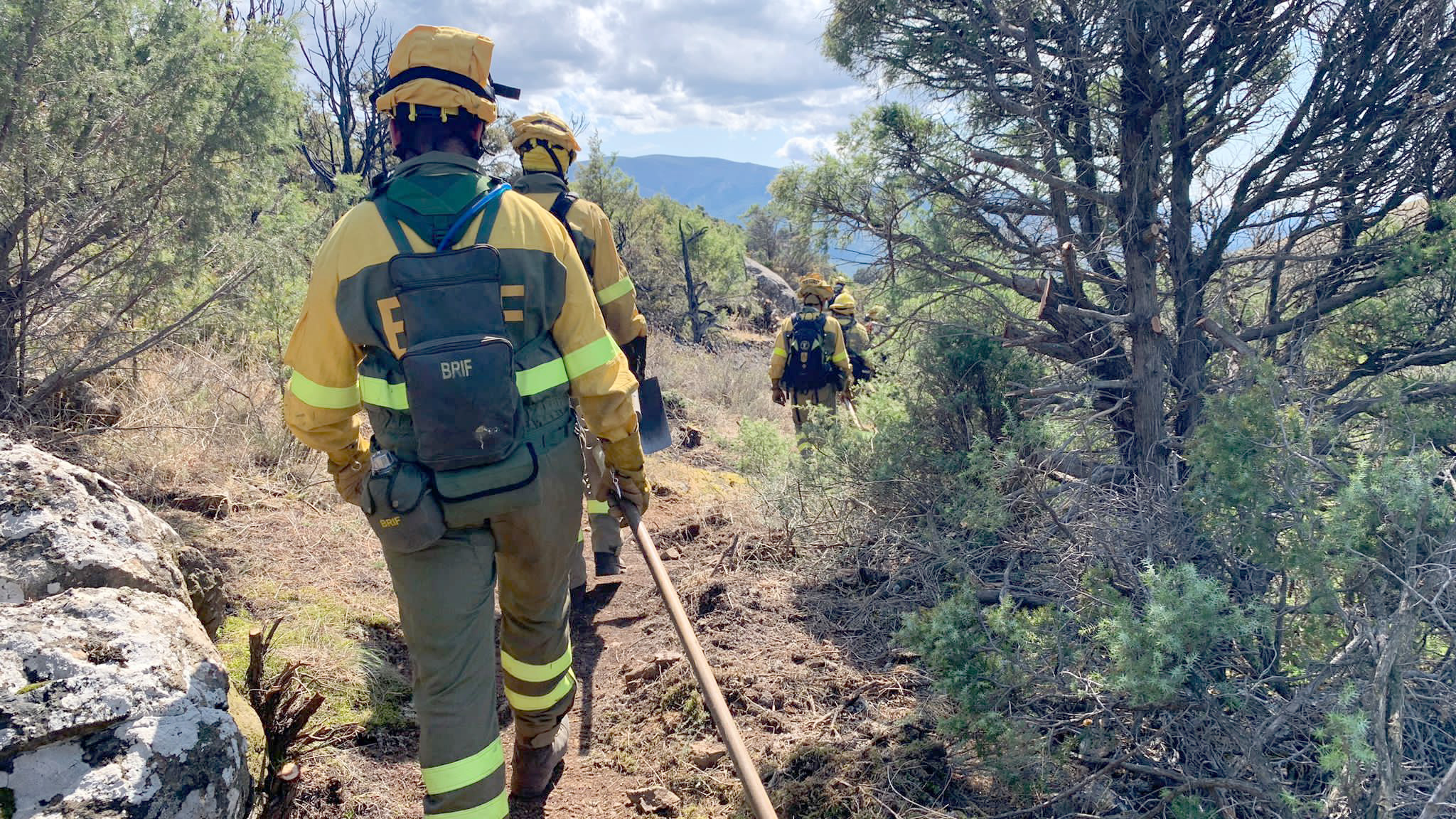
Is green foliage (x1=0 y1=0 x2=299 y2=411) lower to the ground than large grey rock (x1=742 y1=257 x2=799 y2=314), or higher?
lower

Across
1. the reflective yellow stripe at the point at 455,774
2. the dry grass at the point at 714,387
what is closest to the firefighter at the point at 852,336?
the dry grass at the point at 714,387

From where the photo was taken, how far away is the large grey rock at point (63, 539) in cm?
229

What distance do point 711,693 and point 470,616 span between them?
0.74m

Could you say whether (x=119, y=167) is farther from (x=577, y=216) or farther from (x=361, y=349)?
(x=361, y=349)

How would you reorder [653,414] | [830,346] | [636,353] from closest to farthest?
[653,414] < [636,353] < [830,346]

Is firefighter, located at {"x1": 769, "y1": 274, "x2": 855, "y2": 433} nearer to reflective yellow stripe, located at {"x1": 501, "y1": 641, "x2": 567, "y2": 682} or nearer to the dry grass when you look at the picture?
the dry grass

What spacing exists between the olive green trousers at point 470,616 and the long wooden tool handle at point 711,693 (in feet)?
1.62

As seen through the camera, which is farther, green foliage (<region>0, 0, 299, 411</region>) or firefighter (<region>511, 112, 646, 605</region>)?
firefighter (<region>511, 112, 646, 605</region>)

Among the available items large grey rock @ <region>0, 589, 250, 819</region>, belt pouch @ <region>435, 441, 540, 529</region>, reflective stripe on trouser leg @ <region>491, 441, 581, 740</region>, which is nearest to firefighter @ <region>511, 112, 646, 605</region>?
reflective stripe on trouser leg @ <region>491, 441, 581, 740</region>

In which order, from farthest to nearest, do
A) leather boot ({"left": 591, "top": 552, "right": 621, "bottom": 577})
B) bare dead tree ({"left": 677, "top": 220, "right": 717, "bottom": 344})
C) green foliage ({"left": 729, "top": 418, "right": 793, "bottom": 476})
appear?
bare dead tree ({"left": 677, "top": 220, "right": 717, "bottom": 344}), green foliage ({"left": 729, "top": 418, "right": 793, "bottom": 476}), leather boot ({"left": 591, "top": 552, "right": 621, "bottom": 577})

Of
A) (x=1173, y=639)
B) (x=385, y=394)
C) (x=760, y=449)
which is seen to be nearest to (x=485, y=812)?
(x=385, y=394)

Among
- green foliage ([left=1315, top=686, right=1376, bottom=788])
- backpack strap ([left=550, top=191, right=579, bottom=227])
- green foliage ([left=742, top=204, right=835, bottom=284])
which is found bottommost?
green foliage ([left=1315, top=686, right=1376, bottom=788])

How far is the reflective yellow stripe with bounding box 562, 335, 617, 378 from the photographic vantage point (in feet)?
8.28

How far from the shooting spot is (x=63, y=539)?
2.36 m
